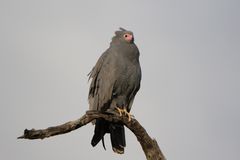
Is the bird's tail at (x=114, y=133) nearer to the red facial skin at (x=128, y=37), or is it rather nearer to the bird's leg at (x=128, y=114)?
the bird's leg at (x=128, y=114)

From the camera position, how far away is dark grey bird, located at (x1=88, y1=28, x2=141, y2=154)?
12.3 m

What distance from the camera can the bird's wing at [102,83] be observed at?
40.3ft

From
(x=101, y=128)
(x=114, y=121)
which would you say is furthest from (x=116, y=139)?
(x=114, y=121)

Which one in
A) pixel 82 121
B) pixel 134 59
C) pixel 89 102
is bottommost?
pixel 82 121

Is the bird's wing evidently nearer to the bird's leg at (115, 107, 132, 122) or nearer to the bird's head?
the bird's leg at (115, 107, 132, 122)

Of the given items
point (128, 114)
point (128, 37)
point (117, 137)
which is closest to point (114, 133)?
point (117, 137)

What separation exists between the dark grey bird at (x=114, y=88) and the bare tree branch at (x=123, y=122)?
4.00 ft

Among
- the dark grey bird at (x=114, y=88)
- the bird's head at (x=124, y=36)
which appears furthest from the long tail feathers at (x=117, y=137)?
the bird's head at (x=124, y=36)

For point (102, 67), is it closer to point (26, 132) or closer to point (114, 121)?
point (114, 121)

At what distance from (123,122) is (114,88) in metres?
1.61

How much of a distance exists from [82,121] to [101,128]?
7.09 feet

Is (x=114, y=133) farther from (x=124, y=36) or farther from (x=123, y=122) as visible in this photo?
(x=124, y=36)

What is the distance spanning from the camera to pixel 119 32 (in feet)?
44.0

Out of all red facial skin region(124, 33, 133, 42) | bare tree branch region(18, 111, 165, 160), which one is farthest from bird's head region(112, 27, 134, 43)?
bare tree branch region(18, 111, 165, 160)
